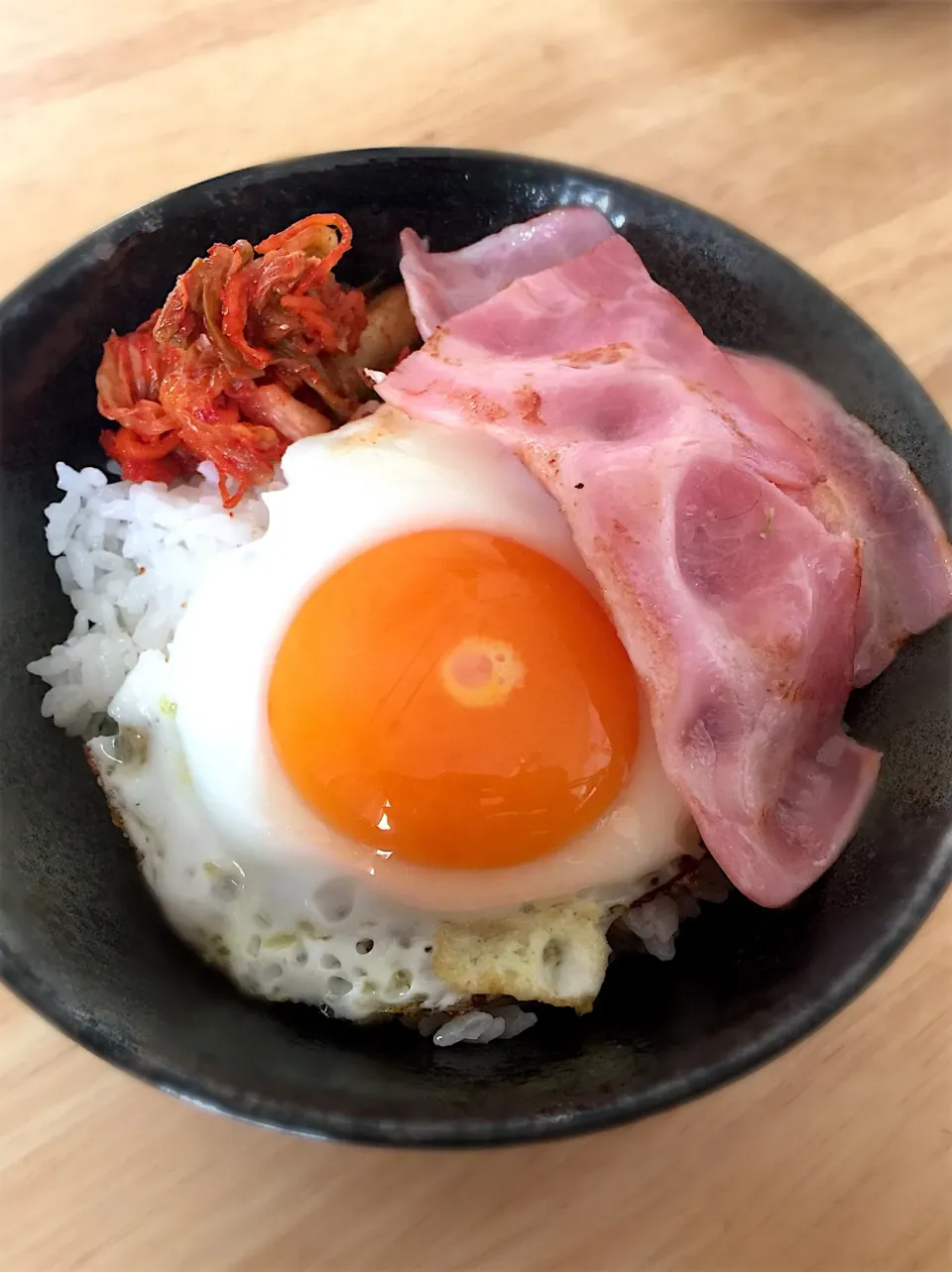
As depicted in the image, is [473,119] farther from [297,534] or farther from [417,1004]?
[417,1004]

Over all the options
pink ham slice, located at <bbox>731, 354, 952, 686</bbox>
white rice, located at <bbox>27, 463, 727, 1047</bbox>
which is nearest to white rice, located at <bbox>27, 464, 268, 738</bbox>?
white rice, located at <bbox>27, 463, 727, 1047</bbox>

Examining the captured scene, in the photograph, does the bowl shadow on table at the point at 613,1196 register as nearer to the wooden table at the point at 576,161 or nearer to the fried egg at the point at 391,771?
the wooden table at the point at 576,161

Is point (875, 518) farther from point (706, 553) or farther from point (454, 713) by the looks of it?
point (454, 713)

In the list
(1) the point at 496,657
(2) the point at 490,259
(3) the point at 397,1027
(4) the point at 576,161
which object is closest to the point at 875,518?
(1) the point at 496,657

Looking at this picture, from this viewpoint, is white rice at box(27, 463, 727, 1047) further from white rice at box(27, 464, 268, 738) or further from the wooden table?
A: the wooden table

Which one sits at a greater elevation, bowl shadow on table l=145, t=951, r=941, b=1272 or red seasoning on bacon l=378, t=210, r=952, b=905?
red seasoning on bacon l=378, t=210, r=952, b=905

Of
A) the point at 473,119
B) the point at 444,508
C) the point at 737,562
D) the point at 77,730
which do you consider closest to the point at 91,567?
the point at 77,730
